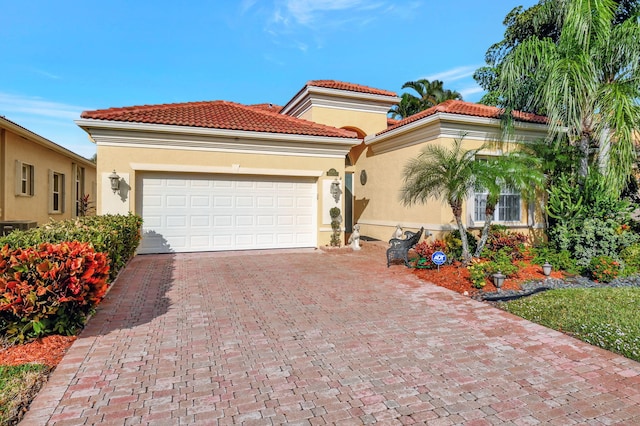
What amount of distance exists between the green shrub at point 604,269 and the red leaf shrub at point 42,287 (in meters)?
10.4

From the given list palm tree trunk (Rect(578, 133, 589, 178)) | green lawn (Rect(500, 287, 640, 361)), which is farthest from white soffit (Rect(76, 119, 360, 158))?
green lawn (Rect(500, 287, 640, 361))

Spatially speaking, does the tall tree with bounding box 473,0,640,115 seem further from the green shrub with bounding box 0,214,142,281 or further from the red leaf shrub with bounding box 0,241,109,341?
the red leaf shrub with bounding box 0,241,109,341

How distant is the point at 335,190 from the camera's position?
1266 cm

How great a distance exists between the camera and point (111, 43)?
12422 mm

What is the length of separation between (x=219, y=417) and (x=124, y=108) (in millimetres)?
11669

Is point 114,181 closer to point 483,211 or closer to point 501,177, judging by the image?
point 501,177

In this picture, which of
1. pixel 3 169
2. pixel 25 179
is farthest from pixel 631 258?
pixel 25 179

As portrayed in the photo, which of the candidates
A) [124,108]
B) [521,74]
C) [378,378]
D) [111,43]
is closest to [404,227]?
[521,74]

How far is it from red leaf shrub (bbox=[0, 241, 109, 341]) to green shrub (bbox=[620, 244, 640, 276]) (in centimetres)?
1166

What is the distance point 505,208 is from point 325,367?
10430 millimetres

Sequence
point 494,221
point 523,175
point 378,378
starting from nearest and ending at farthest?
1. point 378,378
2. point 523,175
3. point 494,221

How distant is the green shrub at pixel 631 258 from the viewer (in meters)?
9.03

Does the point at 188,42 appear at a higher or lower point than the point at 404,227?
higher

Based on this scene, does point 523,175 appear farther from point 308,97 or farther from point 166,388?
point 308,97
